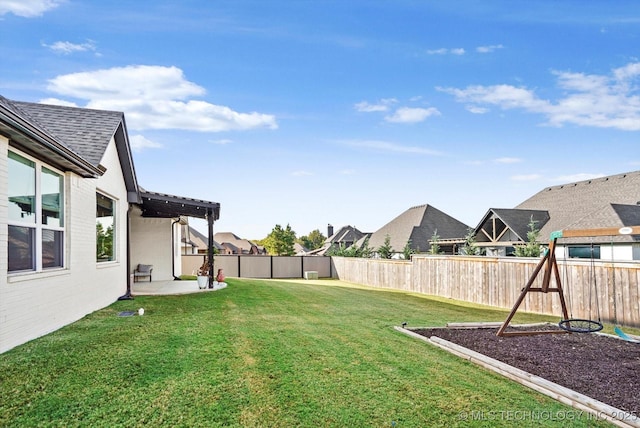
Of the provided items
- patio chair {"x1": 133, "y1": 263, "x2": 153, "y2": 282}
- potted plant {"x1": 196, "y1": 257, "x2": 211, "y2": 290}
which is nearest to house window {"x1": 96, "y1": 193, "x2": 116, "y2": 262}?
potted plant {"x1": 196, "y1": 257, "x2": 211, "y2": 290}

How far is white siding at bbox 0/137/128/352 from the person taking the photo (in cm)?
546

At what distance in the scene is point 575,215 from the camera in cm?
2139

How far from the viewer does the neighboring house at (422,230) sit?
30078 mm

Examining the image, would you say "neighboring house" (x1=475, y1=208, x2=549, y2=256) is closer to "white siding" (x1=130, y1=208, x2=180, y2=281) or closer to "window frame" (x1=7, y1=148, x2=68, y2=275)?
"white siding" (x1=130, y1=208, x2=180, y2=281)

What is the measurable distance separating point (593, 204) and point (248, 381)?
22520 millimetres

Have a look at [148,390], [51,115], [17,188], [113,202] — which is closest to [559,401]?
[148,390]

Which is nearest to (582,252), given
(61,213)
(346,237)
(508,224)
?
(508,224)

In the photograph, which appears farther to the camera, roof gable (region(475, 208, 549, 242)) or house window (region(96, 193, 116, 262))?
roof gable (region(475, 208, 549, 242))

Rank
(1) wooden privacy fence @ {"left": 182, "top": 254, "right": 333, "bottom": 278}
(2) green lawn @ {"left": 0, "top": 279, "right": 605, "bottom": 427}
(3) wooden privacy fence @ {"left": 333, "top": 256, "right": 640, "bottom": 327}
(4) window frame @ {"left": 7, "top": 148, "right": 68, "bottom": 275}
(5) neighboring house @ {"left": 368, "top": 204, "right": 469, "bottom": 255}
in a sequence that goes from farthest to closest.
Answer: (5) neighboring house @ {"left": 368, "top": 204, "right": 469, "bottom": 255}
(1) wooden privacy fence @ {"left": 182, "top": 254, "right": 333, "bottom": 278}
(3) wooden privacy fence @ {"left": 333, "top": 256, "right": 640, "bottom": 327}
(4) window frame @ {"left": 7, "top": 148, "right": 68, "bottom": 275}
(2) green lawn @ {"left": 0, "top": 279, "right": 605, "bottom": 427}

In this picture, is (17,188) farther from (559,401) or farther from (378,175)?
(378,175)

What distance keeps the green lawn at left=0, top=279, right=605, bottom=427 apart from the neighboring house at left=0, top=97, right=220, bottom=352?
24.2 inches

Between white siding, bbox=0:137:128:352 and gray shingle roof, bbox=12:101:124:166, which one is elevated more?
gray shingle roof, bbox=12:101:124:166

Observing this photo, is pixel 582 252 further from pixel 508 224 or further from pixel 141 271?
pixel 141 271

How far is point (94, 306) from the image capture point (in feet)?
29.8
